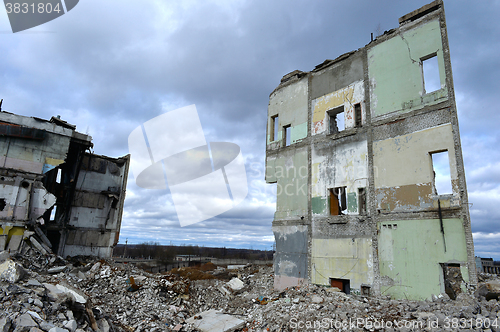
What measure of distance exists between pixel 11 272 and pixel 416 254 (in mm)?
11833

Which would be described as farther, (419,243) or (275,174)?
(275,174)

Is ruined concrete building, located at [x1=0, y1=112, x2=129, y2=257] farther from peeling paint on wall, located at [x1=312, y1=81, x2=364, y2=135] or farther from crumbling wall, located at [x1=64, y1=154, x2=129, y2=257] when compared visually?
peeling paint on wall, located at [x1=312, y1=81, x2=364, y2=135]

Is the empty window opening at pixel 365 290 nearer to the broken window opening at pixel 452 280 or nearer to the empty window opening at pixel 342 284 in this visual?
the empty window opening at pixel 342 284

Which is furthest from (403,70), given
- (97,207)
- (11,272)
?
(97,207)

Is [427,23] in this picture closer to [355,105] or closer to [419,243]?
[355,105]

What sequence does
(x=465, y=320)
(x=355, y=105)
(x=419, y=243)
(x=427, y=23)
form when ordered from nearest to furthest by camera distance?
(x=465, y=320)
(x=419, y=243)
(x=427, y=23)
(x=355, y=105)

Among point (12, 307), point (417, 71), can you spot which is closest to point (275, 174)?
point (417, 71)

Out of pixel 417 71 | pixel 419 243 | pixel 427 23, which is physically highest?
pixel 427 23

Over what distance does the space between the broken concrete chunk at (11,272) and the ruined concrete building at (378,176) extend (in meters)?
9.21

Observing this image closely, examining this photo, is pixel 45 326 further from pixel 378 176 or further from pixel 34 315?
pixel 378 176

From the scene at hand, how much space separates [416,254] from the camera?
9.05 metres

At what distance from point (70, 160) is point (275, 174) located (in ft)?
40.2

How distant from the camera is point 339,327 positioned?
7.33m

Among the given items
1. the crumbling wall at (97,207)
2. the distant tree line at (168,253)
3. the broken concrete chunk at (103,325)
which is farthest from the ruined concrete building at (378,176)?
the distant tree line at (168,253)
